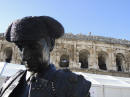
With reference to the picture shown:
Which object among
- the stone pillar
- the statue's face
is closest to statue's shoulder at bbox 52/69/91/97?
the statue's face

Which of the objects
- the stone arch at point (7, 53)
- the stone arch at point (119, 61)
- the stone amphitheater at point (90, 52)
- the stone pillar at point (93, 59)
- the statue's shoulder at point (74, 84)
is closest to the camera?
the statue's shoulder at point (74, 84)

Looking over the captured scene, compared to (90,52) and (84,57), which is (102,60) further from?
(90,52)

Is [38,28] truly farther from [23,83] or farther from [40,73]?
[23,83]

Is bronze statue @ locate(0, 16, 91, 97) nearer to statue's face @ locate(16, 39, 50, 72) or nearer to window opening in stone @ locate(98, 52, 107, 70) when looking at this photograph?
statue's face @ locate(16, 39, 50, 72)

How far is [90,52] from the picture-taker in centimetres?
1531

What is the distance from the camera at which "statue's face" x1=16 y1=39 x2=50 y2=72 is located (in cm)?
114

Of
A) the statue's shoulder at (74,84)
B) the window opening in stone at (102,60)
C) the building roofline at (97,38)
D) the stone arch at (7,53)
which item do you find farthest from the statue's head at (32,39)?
the window opening in stone at (102,60)

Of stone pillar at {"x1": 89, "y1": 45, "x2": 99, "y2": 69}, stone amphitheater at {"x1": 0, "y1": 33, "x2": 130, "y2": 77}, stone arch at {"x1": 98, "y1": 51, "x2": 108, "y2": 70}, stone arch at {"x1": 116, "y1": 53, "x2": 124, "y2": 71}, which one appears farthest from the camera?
stone arch at {"x1": 116, "y1": 53, "x2": 124, "y2": 71}

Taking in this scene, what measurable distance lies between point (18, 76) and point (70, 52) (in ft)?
45.3

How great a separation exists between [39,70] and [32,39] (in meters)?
0.21

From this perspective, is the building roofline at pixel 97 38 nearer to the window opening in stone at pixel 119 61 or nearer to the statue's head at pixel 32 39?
the window opening in stone at pixel 119 61

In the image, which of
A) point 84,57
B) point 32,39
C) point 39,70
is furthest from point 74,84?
point 84,57

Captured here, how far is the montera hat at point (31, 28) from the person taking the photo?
1.13m

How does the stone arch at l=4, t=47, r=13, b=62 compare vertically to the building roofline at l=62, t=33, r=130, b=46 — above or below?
below
